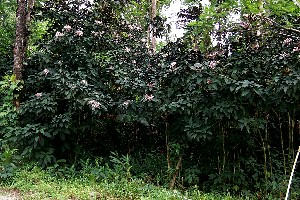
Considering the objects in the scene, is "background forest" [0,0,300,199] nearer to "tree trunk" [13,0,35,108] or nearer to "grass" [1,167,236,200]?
"tree trunk" [13,0,35,108]

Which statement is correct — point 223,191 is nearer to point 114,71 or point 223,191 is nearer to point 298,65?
point 298,65

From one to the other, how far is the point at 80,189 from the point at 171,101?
68.9 inches

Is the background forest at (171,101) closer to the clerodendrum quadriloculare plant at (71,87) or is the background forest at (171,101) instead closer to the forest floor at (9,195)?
the clerodendrum quadriloculare plant at (71,87)

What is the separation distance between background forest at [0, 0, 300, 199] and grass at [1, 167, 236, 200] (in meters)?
0.21

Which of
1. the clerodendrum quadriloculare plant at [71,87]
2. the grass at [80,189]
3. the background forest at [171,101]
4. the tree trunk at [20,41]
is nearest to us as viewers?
the grass at [80,189]

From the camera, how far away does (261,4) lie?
4691 millimetres

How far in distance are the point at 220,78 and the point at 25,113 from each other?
318 centimetres

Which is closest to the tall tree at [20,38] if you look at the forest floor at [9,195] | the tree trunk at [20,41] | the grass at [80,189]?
the tree trunk at [20,41]

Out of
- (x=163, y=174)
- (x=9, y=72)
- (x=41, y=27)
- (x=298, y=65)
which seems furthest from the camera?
(x=41, y=27)

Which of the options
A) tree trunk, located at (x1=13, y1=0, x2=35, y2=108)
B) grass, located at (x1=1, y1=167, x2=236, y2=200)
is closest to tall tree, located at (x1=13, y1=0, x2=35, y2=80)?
tree trunk, located at (x1=13, y1=0, x2=35, y2=108)

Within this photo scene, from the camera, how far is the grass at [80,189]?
3.71 metres

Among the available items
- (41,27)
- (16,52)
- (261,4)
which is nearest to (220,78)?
(261,4)

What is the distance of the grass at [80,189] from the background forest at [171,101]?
0.21 m

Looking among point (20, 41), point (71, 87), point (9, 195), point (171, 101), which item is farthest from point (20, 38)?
point (171, 101)
